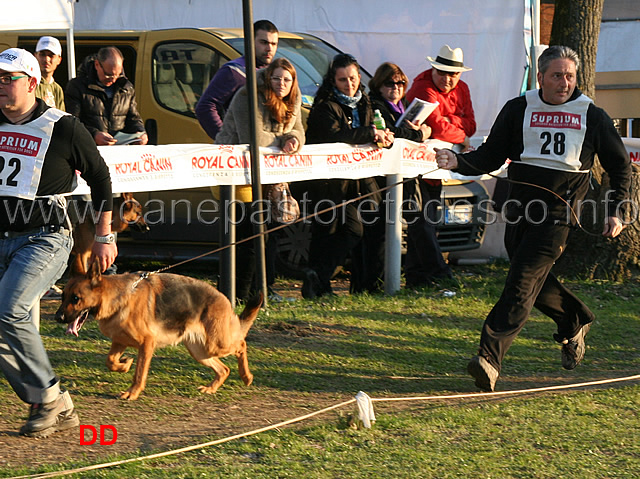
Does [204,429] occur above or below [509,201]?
below

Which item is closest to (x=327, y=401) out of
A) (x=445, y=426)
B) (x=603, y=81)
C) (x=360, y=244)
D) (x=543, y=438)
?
(x=445, y=426)

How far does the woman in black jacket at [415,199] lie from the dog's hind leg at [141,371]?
158 inches

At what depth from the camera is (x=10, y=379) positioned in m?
5.05

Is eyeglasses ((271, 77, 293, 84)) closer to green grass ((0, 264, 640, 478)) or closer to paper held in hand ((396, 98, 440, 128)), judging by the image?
paper held in hand ((396, 98, 440, 128))

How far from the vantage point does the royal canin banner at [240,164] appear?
7.32 meters

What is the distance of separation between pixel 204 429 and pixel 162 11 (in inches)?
326

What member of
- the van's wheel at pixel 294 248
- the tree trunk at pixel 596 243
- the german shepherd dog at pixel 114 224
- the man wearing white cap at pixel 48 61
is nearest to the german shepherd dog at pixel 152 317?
the german shepherd dog at pixel 114 224

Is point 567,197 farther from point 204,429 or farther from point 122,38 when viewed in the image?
point 122,38

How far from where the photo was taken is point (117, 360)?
6035 millimetres

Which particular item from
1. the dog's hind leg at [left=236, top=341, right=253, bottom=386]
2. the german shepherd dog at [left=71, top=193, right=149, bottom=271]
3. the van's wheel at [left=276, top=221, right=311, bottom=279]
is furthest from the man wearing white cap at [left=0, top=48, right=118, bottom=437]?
the van's wheel at [left=276, top=221, right=311, bottom=279]

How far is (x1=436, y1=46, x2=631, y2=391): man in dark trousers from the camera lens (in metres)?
6.17

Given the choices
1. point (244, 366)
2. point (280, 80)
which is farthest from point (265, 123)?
point (244, 366)

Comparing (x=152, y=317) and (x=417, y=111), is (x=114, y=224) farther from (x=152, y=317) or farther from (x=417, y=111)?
(x=417, y=111)

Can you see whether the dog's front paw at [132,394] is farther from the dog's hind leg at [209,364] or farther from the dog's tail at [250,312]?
the dog's tail at [250,312]
